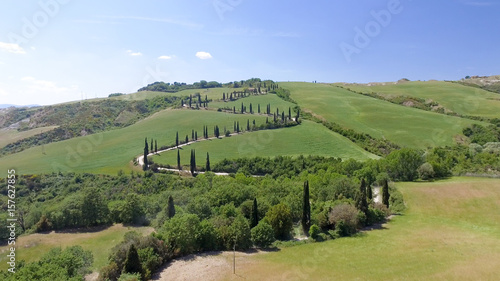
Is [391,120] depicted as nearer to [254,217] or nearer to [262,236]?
[254,217]

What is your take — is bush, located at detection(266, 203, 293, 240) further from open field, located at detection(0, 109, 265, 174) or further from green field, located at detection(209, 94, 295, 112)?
green field, located at detection(209, 94, 295, 112)

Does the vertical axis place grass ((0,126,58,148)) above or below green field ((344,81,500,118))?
below

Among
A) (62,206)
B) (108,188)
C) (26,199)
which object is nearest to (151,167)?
(108,188)

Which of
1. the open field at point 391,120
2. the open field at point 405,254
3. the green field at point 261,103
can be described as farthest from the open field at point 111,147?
the open field at point 405,254

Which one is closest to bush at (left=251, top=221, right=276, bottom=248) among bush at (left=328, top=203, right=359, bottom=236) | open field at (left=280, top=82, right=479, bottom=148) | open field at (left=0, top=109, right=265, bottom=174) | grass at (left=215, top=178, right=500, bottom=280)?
grass at (left=215, top=178, right=500, bottom=280)

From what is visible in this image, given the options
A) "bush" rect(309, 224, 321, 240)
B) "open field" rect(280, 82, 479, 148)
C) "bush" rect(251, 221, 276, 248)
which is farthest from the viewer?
"open field" rect(280, 82, 479, 148)

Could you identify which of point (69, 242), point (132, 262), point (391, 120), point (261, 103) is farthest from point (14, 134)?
point (391, 120)

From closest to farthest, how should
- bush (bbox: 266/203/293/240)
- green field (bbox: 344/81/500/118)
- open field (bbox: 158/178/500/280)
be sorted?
open field (bbox: 158/178/500/280), bush (bbox: 266/203/293/240), green field (bbox: 344/81/500/118)

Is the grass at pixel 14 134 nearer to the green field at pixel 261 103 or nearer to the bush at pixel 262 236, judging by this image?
the green field at pixel 261 103

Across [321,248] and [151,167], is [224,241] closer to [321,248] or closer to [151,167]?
[321,248]
